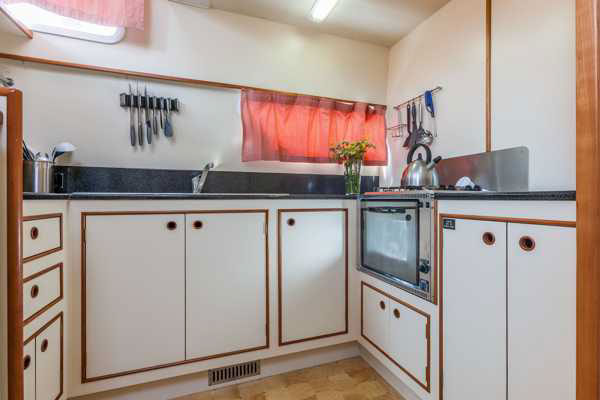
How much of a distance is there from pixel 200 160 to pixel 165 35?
35.4 inches

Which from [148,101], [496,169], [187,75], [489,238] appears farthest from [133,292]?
[496,169]

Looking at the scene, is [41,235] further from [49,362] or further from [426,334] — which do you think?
[426,334]

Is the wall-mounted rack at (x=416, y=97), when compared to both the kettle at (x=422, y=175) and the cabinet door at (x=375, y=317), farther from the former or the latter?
the cabinet door at (x=375, y=317)

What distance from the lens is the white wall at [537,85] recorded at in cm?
139

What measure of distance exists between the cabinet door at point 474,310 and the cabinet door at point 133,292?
1.31m

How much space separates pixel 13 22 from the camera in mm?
1610

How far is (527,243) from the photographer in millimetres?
958

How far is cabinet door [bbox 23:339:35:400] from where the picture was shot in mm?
1065

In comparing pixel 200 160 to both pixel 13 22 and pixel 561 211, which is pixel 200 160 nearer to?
pixel 13 22

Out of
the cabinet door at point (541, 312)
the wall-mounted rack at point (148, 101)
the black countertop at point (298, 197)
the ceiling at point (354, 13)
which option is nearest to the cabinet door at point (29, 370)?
the black countertop at point (298, 197)

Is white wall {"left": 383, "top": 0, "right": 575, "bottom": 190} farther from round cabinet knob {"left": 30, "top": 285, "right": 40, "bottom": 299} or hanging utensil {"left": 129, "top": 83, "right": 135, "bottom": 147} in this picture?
round cabinet knob {"left": 30, "top": 285, "right": 40, "bottom": 299}

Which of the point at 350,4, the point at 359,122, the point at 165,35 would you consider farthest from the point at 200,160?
the point at 350,4

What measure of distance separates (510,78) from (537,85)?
0.16m

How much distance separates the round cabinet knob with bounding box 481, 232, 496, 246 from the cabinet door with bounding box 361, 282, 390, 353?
692 millimetres
